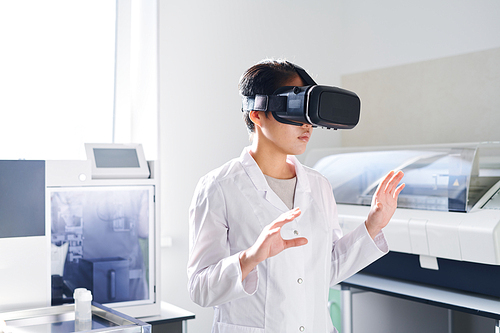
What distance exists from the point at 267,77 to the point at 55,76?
1741mm

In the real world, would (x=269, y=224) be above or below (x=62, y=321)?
above

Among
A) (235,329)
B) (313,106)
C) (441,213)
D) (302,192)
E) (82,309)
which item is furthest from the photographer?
(441,213)

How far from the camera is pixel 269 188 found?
145cm

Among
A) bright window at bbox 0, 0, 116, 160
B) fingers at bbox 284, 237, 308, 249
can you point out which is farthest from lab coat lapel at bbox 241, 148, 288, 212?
bright window at bbox 0, 0, 116, 160

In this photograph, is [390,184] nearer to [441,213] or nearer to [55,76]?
[441,213]

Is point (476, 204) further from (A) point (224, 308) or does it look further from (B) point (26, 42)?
(B) point (26, 42)

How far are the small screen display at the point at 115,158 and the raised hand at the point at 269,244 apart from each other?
1.19 meters

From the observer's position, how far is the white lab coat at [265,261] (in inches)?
53.0

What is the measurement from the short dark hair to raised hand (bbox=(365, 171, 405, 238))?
16.4 inches

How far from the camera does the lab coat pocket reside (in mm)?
1368

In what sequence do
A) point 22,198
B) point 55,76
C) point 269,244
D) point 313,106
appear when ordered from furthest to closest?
point 55,76, point 22,198, point 313,106, point 269,244

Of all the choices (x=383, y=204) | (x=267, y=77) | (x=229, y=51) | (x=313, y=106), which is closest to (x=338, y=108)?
(x=313, y=106)

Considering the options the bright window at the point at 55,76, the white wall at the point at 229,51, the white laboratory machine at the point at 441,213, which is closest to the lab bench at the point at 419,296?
the white laboratory machine at the point at 441,213

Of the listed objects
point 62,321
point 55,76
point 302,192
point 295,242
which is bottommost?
point 62,321
